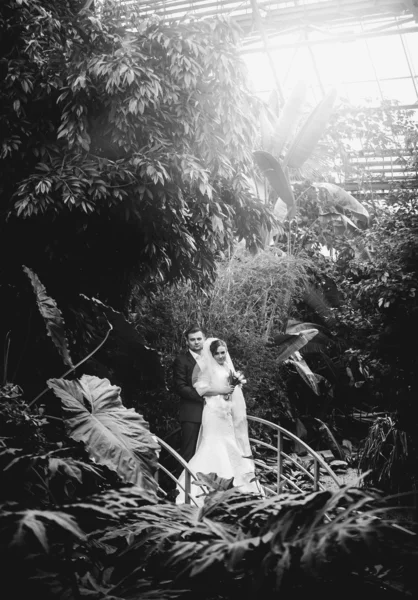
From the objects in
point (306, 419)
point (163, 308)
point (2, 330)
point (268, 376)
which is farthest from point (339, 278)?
point (2, 330)

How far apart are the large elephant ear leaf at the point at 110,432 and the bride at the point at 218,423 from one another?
2.63m

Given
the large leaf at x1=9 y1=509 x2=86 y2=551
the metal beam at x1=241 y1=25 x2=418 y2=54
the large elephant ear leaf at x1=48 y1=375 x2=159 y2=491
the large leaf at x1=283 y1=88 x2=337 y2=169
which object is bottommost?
the large leaf at x1=9 y1=509 x2=86 y2=551

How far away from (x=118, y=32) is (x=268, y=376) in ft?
14.8

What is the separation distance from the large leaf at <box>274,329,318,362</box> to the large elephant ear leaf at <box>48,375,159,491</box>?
5580 mm

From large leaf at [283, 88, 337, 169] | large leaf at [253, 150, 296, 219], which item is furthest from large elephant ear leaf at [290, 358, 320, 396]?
large leaf at [283, 88, 337, 169]

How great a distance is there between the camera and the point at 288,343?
886 centimetres

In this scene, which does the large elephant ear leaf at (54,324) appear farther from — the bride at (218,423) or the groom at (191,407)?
the groom at (191,407)

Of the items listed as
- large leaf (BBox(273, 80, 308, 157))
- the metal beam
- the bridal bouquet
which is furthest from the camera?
the metal beam

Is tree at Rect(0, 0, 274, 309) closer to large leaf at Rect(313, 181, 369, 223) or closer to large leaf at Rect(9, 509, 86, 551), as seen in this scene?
large leaf at Rect(9, 509, 86, 551)

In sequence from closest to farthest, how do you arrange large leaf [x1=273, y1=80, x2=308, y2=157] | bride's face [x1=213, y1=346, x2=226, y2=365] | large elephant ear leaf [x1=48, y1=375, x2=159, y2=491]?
1. large elephant ear leaf [x1=48, y1=375, x2=159, y2=491]
2. bride's face [x1=213, y1=346, x2=226, y2=365]
3. large leaf [x1=273, y1=80, x2=308, y2=157]

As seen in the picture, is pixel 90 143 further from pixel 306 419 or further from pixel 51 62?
pixel 306 419

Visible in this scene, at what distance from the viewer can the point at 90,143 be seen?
5938mm

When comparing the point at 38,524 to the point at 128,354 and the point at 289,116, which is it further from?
the point at 289,116

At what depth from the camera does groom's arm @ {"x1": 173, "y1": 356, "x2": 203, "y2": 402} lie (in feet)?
20.3
